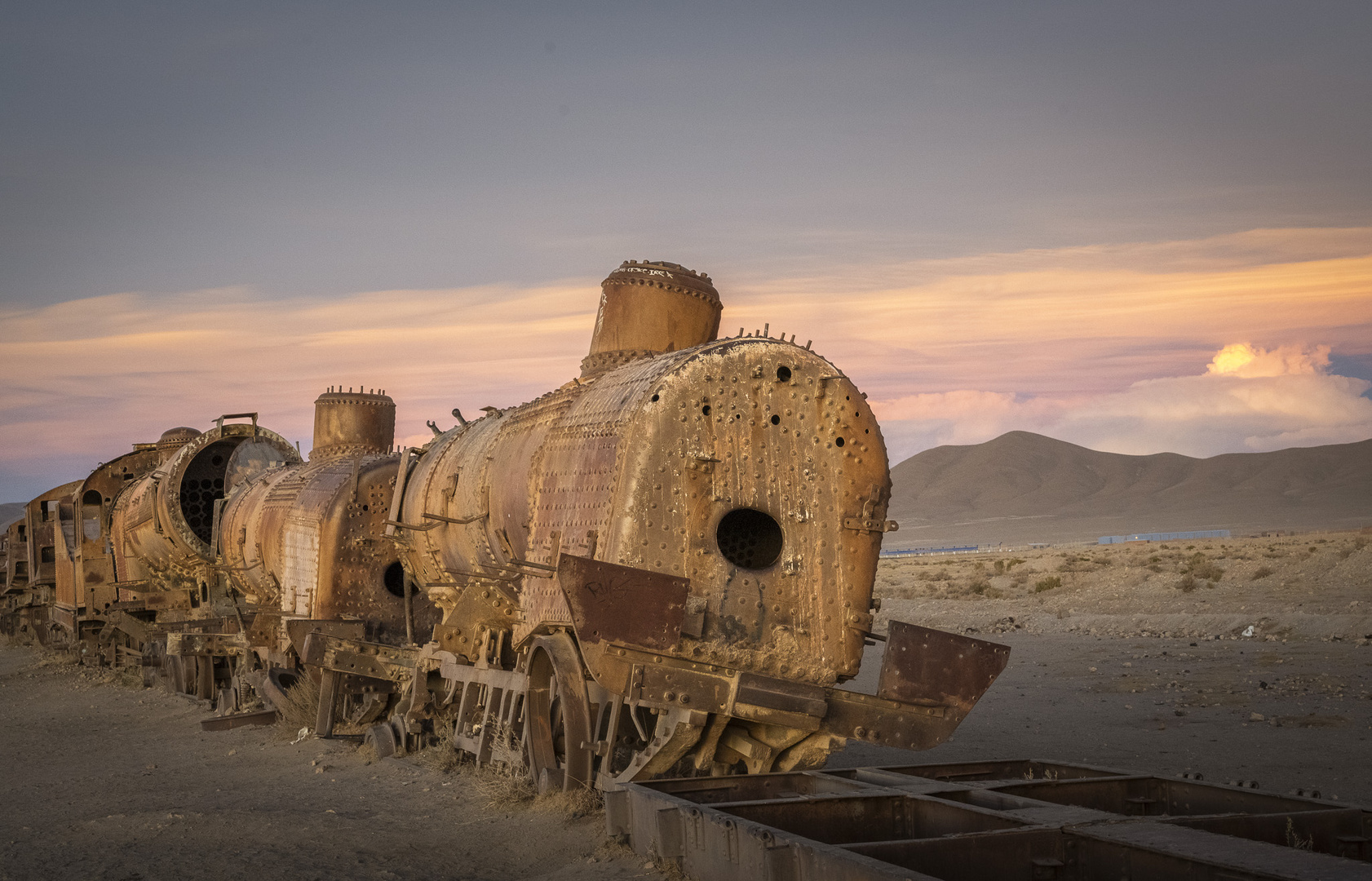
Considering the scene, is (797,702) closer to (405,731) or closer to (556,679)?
(556,679)

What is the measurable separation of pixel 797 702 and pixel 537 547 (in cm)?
230

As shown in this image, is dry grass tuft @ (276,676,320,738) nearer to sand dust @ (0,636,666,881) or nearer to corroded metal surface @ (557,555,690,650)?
sand dust @ (0,636,666,881)

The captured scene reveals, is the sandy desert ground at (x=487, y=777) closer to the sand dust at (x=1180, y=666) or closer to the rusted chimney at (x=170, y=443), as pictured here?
the sand dust at (x=1180, y=666)

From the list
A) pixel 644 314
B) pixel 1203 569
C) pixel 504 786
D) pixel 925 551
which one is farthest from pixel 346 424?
pixel 925 551

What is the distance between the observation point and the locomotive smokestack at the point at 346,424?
16.6 meters

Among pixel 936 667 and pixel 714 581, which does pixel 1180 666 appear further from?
pixel 714 581

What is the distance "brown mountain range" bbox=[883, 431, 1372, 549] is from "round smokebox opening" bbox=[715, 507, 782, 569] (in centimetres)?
8371

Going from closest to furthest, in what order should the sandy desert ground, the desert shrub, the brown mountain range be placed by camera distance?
1. the sandy desert ground
2. the desert shrub
3. the brown mountain range

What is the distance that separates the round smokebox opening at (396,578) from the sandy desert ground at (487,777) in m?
2.07

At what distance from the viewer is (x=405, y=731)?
1137 cm

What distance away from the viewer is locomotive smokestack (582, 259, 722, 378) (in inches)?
381

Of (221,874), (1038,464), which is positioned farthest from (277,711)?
(1038,464)

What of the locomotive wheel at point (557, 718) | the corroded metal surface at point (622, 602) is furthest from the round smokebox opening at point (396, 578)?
the corroded metal surface at point (622, 602)

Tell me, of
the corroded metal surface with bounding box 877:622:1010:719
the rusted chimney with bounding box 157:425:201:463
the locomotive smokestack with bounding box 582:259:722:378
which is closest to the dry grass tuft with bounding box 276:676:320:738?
the locomotive smokestack with bounding box 582:259:722:378
